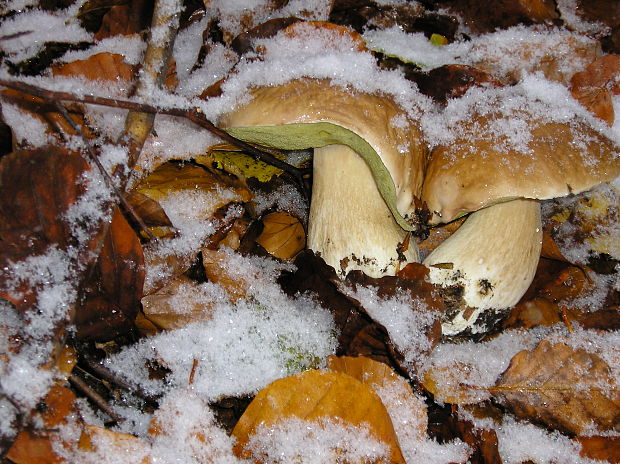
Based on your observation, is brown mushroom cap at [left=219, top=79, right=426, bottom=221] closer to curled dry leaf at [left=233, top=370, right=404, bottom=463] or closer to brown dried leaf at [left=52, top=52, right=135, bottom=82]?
brown dried leaf at [left=52, top=52, right=135, bottom=82]

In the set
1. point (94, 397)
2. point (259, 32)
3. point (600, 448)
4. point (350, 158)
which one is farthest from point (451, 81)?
point (94, 397)

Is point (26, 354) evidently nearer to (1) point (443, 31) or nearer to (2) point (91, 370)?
(2) point (91, 370)

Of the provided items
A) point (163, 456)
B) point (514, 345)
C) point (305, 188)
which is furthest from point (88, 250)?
point (514, 345)

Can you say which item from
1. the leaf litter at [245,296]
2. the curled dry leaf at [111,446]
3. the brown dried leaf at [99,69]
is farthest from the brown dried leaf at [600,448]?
the brown dried leaf at [99,69]

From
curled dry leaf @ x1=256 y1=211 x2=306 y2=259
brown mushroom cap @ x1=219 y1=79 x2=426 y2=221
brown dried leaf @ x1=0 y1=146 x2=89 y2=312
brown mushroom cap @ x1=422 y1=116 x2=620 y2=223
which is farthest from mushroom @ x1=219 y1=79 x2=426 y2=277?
brown dried leaf @ x1=0 y1=146 x2=89 y2=312

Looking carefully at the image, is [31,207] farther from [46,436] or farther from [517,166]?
[517,166]

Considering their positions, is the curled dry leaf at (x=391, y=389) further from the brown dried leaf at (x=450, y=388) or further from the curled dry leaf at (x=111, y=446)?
the curled dry leaf at (x=111, y=446)

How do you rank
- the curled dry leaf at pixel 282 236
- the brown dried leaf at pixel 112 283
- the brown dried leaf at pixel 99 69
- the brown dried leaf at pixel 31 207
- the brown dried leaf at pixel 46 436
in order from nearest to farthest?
the brown dried leaf at pixel 46 436 → the brown dried leaf at pixel 31 207 → the brown dried leaf at pixel 112 283 → the brown dried leaf at pixel 99 69 → the curled dry leaf at pixel 282 236
